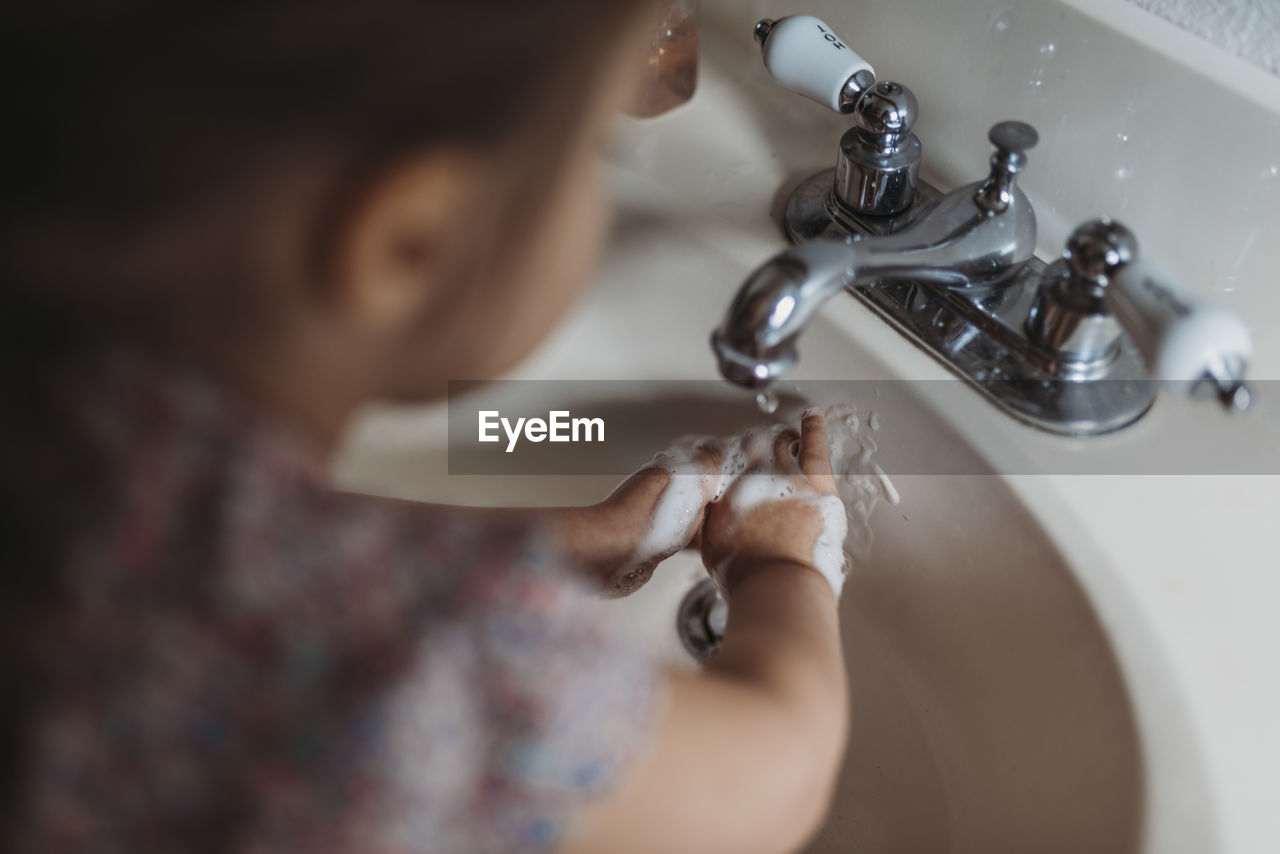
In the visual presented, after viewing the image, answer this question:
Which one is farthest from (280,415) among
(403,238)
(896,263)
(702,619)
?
(702,619)

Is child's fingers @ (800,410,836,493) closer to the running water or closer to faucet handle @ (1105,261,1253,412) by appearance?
the running water

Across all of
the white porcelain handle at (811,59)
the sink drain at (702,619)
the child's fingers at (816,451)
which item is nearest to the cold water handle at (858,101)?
the white porcelain handle at (811,59)

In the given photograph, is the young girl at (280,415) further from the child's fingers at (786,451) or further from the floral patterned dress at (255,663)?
the child's fingers at (786,451)

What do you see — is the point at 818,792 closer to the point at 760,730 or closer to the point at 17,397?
the point at 760,730

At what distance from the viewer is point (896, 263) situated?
0.41 m

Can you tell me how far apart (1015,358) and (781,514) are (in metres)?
0.13

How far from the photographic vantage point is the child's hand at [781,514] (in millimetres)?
501

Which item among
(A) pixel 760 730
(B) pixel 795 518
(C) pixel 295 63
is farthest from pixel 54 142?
(B) pixel 795 518

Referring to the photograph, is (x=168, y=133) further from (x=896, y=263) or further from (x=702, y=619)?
(x=702, y=619)

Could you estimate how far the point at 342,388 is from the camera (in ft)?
0.86

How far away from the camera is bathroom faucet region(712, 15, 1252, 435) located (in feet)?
1.20

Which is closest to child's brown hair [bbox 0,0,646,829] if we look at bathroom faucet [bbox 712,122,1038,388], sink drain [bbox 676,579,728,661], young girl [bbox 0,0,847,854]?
young girl [bbox 0,0,847,854]

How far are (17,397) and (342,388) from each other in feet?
0.22

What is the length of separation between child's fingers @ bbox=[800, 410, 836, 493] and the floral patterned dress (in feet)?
0.87
